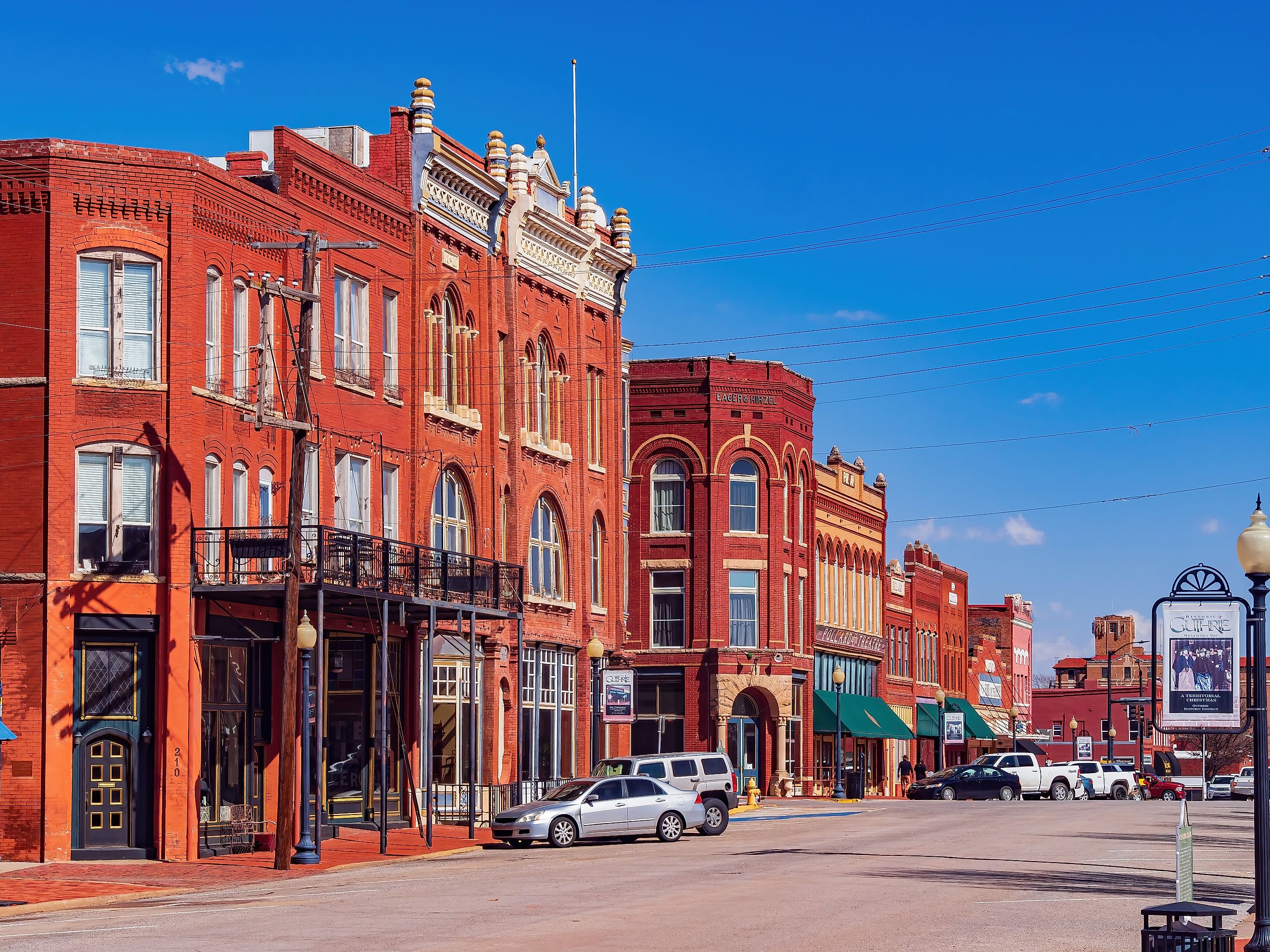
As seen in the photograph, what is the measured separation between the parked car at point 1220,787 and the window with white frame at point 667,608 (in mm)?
38567

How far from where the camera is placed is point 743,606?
67750 mm

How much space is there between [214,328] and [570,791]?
11896 mm

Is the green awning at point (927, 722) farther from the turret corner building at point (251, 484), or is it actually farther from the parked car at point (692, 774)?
the parked car at point (692, 774)

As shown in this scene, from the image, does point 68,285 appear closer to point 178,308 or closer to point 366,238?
point 178,308

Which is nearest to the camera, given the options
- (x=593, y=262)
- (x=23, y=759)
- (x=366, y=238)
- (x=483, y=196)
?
(x=23, y=759)

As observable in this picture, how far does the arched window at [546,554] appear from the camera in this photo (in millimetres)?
50875

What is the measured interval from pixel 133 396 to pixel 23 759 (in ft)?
22.9

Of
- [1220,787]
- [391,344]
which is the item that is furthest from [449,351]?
[1220,787]

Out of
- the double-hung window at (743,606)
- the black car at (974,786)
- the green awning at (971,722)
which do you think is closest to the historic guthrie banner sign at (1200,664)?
the double-hung window at (743,606)

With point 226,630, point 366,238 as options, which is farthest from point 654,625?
point 226,630

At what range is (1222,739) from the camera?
138 meters

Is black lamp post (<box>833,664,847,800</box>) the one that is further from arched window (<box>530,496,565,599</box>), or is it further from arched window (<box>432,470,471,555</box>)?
arched window (<box>432,470,471,555</box>)

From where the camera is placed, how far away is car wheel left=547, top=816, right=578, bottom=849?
121 ft

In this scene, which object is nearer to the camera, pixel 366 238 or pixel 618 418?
pixel 366 238
